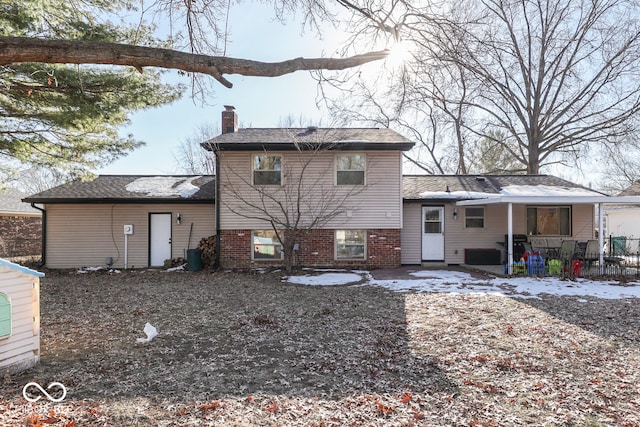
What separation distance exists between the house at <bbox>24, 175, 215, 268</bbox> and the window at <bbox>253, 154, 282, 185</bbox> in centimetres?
201

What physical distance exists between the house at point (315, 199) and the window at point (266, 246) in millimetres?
149

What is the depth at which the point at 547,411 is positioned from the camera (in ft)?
10.3

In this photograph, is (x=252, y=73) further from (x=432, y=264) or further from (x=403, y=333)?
(x=432, y=264)

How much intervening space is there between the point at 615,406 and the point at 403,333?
8.38 feet

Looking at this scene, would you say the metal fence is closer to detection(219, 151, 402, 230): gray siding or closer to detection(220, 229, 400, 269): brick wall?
detection(220, 229, 400, 269): brick wall

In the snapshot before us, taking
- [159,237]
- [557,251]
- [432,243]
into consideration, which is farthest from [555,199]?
[159,237]

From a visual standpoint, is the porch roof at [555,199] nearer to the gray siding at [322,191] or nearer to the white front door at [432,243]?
the white front door at [432,243]

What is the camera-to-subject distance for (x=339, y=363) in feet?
13.9

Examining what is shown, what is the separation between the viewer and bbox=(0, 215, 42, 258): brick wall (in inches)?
694

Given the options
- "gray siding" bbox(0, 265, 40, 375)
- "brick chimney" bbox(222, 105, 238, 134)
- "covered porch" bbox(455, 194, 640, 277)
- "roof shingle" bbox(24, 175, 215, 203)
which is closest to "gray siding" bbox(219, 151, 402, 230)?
"roof shingle" bbox(24, 175, 215, 203)

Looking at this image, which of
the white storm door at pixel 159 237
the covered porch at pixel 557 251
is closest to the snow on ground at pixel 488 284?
the covered porch at pixel 557 251

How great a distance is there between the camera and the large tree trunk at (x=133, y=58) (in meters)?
3.77

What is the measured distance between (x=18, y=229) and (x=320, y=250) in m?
16.7

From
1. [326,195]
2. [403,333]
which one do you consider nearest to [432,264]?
[326,195]
